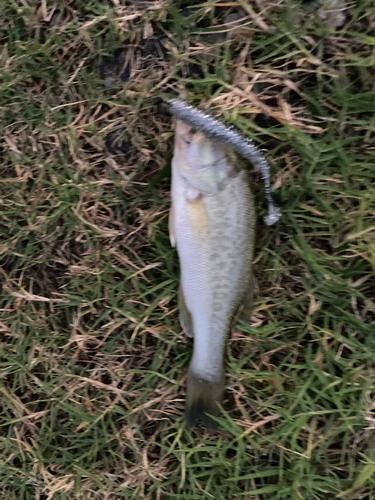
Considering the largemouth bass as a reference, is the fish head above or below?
above

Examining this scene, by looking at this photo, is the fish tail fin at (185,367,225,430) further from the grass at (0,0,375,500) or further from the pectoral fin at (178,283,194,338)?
the pectoral fin at (178,283,194,338)

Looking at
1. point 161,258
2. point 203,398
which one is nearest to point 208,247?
point 161,258

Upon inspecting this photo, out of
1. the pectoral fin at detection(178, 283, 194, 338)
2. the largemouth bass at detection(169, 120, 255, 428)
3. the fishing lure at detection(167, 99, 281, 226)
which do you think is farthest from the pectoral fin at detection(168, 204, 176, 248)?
the fishing lure at detection(167, 99, 281, 226)

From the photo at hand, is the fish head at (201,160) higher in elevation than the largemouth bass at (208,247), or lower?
higher

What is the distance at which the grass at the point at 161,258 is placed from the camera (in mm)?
1719

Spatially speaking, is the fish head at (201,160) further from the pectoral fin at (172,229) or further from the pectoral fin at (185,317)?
the pectoral fin at (185,317)

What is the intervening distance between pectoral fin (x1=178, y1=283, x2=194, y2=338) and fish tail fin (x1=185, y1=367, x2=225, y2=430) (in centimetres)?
19

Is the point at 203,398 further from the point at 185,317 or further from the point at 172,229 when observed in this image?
the point at 172,229

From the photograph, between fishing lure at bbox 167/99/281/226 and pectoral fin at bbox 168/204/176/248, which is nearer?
fishing lure at bbox 167/99/281/226

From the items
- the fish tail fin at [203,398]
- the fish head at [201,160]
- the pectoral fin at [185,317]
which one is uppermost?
the fish head at [201,160]

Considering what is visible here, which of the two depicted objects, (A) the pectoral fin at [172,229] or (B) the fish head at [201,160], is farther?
(A) the pectoral fin at [172,229]

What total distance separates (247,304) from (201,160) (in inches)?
29.8

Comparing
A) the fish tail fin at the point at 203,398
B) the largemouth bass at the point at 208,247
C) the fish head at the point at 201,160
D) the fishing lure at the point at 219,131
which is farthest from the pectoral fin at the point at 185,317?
the fishing lure at the point at 219,131

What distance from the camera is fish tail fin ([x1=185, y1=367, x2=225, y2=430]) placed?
69.6 inches
